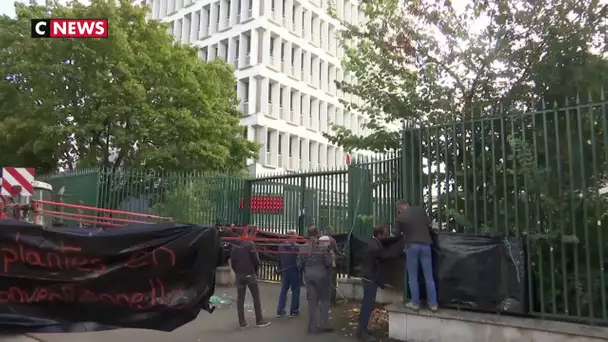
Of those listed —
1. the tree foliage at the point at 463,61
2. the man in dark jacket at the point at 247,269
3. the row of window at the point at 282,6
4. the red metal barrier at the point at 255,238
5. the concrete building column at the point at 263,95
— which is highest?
the row of window at the point at 282,6

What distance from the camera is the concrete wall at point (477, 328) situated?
6.00m

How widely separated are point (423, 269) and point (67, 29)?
1700 centimetres

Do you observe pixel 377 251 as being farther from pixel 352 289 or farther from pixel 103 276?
pixel 103 276

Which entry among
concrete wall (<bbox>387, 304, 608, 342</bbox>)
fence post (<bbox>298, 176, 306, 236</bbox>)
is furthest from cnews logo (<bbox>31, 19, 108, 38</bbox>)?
concrete wall (<bbox>387, 304, 608, 342</bbox>)

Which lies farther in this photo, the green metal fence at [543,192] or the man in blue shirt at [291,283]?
the man in blue shirt at [291,283]

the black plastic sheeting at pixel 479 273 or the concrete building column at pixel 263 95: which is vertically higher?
the concrete building column at pixel 263 95

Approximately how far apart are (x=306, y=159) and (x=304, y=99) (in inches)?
191

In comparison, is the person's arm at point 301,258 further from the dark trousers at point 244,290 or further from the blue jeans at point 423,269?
the blue jeans at point 423,269

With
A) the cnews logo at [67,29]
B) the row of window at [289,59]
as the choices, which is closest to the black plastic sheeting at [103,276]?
the cnews logo at [67,29]

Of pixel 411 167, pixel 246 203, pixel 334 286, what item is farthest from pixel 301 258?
pixel 246 203

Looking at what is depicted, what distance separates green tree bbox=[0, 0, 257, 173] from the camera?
63.8 ft

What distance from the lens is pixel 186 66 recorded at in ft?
71.8

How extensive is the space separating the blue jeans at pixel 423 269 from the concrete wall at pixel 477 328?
0.22m

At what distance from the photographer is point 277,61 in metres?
38.5
